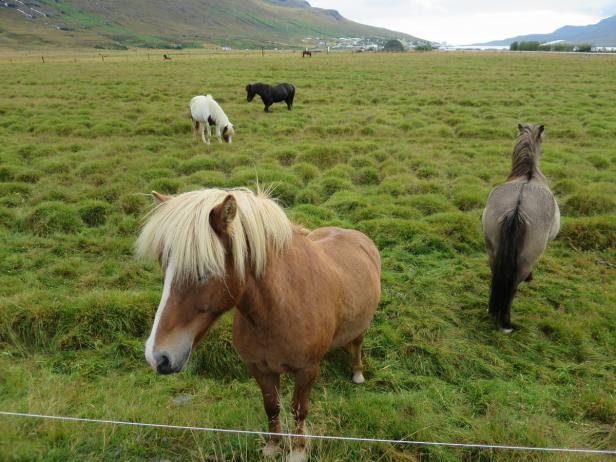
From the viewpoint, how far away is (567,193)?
27.4ft

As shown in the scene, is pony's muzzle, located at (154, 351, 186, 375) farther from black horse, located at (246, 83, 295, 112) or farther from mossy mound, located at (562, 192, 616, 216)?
black horse, located at (246, 83, 295, 112)

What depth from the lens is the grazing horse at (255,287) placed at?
1835 millimetres

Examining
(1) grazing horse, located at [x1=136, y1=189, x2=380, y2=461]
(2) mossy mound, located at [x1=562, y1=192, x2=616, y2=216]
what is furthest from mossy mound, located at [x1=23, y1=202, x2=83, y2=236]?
(2) mossy mound, located at [x1=562, y1=192, x2=616, y2=216]

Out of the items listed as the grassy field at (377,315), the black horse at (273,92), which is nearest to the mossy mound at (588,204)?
the grassy field at (377,315)

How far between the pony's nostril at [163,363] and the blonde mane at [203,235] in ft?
1.21

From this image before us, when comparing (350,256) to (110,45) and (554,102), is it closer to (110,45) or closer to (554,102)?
(554,102)

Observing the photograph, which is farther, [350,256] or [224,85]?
[224,85]

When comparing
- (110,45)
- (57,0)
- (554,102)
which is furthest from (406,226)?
(57,0)

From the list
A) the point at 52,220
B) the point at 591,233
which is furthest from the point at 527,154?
the point at 52,220

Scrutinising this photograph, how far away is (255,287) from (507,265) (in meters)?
3.43

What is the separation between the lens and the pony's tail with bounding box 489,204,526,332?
4355mm

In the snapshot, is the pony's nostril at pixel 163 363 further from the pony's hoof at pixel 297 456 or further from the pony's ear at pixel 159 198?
the pony's hoof at pixel 297 456

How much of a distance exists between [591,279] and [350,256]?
172 inches

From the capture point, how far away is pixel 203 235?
5.85ft
